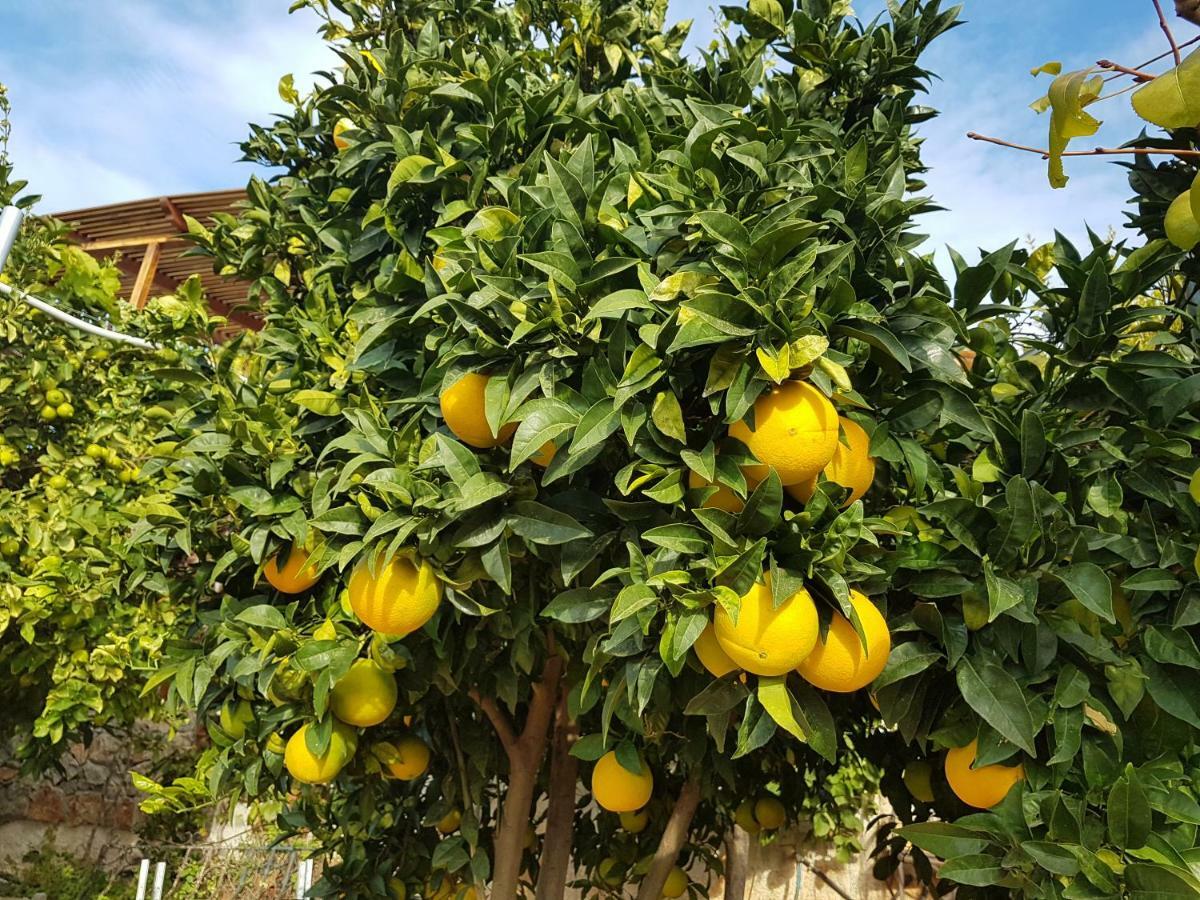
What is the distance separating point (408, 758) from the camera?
1690mm

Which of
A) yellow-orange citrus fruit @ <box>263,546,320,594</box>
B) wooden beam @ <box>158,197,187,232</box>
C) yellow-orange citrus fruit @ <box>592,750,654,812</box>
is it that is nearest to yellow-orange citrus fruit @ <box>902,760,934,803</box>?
yellow-orange citrus fruit @ <box>592,750,654,812</box>

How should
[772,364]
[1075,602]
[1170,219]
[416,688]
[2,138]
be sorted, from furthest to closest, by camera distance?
[2,138] < [416,688] < [1075,602] < [772,364] < [1170,219]

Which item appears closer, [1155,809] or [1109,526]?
[1155,809]

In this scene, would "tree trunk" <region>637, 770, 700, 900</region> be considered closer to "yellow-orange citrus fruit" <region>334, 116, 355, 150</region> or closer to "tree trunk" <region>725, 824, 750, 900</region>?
"tree trunk" <region>725, 824, 750, 900</region>

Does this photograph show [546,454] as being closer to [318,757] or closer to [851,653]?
[851,653]

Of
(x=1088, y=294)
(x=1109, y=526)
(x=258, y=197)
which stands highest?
(x=258, y=197)

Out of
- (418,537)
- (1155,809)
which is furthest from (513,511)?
(1155,809)

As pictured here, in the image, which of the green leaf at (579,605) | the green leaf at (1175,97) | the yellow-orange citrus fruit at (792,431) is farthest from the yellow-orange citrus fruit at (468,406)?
the green leaf at (1175,97)

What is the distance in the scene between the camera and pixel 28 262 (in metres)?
3.29

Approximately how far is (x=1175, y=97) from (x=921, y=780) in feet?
4.27

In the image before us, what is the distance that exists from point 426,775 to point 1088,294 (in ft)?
6.01

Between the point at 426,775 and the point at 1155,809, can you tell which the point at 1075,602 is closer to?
the point at 1155,809

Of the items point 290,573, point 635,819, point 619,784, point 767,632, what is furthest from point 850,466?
point 635,819

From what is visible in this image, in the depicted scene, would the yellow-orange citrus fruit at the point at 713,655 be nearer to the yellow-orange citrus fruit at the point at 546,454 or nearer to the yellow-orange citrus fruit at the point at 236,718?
the yellow-orange citrus fruit at the point at 546,454
